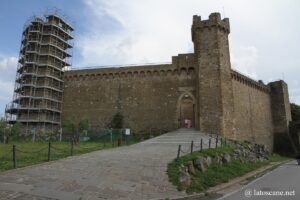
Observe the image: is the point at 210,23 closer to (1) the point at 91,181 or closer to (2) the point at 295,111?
(1) the point at 91,181

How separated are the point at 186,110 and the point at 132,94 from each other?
18.2ft

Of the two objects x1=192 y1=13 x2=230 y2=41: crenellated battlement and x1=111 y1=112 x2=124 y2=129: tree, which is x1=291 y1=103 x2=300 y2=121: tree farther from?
x1=111 y1=112 x2=124 y2=129: tree

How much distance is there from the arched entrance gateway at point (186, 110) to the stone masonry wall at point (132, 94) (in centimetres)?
33

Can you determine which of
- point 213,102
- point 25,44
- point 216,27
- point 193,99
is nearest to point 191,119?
point 193,99

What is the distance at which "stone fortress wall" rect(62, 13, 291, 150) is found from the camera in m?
26.5

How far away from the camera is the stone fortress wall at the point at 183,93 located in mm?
26484

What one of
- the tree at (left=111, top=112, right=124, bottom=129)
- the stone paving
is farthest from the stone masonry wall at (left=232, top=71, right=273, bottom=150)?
the stone paving

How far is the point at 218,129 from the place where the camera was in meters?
25.4

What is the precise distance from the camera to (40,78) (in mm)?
32531

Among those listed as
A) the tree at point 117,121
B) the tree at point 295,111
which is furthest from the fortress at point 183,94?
the tree at point 295,111

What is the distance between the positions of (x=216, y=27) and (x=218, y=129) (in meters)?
9.30

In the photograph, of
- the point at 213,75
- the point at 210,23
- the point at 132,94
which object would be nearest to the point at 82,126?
the point at 132,94

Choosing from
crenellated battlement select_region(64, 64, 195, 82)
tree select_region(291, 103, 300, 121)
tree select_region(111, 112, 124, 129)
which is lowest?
tree select_region(111, 112, 124, 129)

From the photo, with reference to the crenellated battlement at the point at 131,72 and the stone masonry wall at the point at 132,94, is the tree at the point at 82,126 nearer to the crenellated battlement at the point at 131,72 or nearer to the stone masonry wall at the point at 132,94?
the stone masonry wall at the point at 132,94
